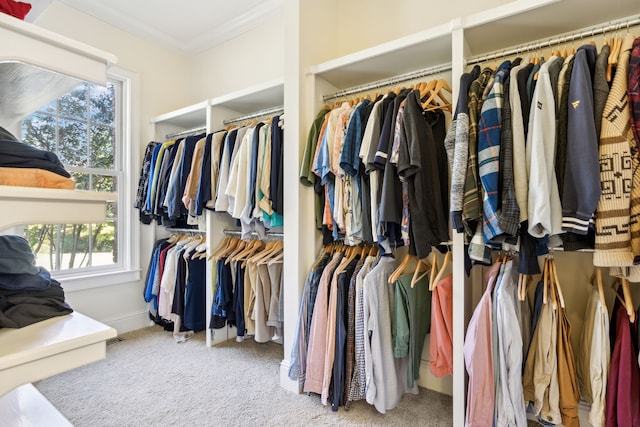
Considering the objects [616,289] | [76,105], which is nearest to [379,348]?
[616,289]

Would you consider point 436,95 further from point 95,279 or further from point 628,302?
point 95,279

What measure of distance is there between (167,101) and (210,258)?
1.77 meters

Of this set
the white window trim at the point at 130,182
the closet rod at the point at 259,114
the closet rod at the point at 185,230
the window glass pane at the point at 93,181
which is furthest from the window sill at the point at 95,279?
the closet rod at the point at 259,114

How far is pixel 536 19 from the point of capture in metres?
1.48

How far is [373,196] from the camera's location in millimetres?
1656

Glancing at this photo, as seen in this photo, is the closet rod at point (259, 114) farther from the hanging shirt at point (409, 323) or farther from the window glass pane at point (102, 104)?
the hanging shirt at point (409, 323)

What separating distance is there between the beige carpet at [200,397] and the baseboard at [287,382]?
1.1 inches

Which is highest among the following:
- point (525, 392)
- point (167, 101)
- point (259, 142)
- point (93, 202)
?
point (167, 101)

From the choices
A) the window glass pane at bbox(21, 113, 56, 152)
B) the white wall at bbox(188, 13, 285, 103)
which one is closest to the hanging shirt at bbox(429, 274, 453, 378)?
the white wall at bbox(188, 13, 285, 103)

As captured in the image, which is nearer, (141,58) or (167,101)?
(141,58)

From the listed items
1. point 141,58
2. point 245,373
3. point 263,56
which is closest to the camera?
point 245,373

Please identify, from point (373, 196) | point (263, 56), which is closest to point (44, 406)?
point (373, 196)

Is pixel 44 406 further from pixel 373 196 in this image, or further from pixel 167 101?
pixel 167 101

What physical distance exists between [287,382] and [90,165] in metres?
2.45
